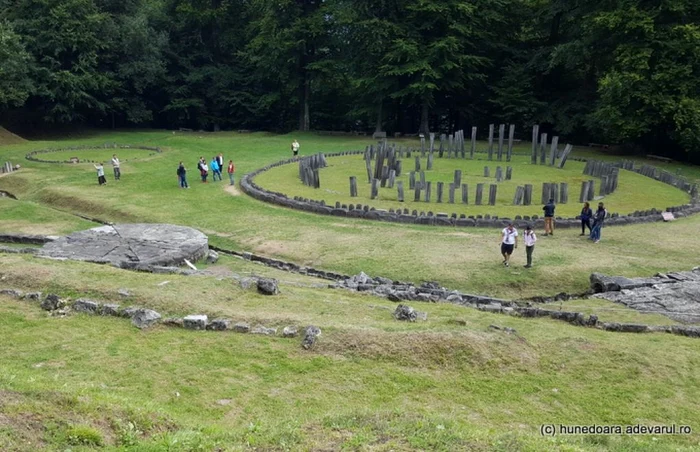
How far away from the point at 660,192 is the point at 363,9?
29343mm

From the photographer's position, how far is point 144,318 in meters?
11.4

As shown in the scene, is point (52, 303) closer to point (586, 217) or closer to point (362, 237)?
point (362, 237)

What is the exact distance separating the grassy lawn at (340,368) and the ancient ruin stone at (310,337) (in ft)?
0.47

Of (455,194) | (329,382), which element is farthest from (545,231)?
(329,382)

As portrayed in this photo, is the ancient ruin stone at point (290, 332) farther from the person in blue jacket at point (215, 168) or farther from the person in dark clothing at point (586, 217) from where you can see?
the person in blue jacket at point (215, 168)

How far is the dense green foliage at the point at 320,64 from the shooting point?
4400 centimetres

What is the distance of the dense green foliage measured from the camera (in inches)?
1732

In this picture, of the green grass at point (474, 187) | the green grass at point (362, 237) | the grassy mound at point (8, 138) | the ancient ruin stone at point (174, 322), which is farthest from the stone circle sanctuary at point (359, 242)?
the grassy mound at point (8, 138)

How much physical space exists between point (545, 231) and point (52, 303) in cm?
1587

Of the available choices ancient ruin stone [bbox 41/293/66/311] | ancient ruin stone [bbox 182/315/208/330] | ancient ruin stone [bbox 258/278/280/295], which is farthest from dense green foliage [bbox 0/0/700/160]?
ancient ruin stone [bbox 41/293/66/311]

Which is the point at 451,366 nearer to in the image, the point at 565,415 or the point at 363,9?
the point at 565,415

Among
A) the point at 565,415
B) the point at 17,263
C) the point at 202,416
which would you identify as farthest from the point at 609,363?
the point at 17,263

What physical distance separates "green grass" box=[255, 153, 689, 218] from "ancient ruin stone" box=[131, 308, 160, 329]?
45.9 feet

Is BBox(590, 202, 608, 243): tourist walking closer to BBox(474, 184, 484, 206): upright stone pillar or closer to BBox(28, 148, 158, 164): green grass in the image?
BBox(474, 184, 484, 206): upright stone pillar
